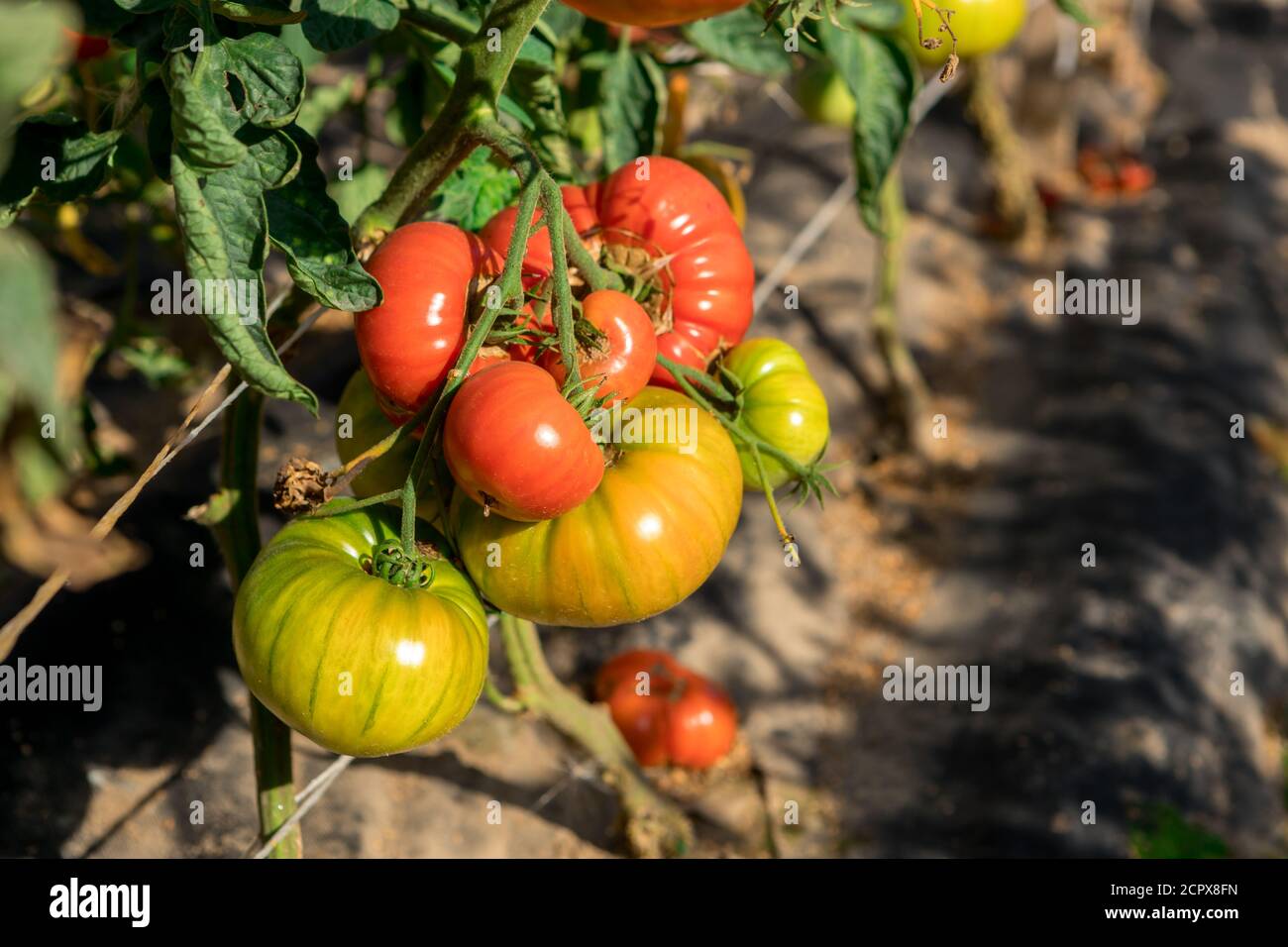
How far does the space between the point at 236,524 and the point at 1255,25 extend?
221 inches

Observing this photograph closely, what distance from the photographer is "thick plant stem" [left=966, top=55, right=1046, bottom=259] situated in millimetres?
3479

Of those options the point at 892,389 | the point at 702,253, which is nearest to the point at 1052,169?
the point at 892,389

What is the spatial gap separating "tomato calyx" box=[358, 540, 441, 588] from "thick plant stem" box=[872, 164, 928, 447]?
6.84 ft

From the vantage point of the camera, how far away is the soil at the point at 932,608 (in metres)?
1.91

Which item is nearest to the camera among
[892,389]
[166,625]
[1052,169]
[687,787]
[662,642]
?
[166,625]

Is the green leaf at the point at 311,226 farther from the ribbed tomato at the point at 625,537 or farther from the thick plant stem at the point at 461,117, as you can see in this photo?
the ribbed tomato at the point at 625,537

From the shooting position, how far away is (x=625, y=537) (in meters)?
1.01

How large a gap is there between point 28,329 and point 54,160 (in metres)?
0.62

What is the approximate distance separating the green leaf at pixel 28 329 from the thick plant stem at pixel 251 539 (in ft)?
2.68

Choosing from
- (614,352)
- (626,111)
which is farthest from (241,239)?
(626,111)

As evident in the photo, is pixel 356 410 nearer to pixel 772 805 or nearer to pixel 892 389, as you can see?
pixel 772 805

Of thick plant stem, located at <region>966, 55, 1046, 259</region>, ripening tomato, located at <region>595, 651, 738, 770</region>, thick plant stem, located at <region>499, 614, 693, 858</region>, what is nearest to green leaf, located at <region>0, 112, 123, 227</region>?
thick plant stem, located at <region>499, 614, 693, 858</region>

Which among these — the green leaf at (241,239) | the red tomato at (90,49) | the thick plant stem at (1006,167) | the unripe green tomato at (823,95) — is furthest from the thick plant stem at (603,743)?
the thick plant stem at (1006,167)

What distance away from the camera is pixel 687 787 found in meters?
2.46
